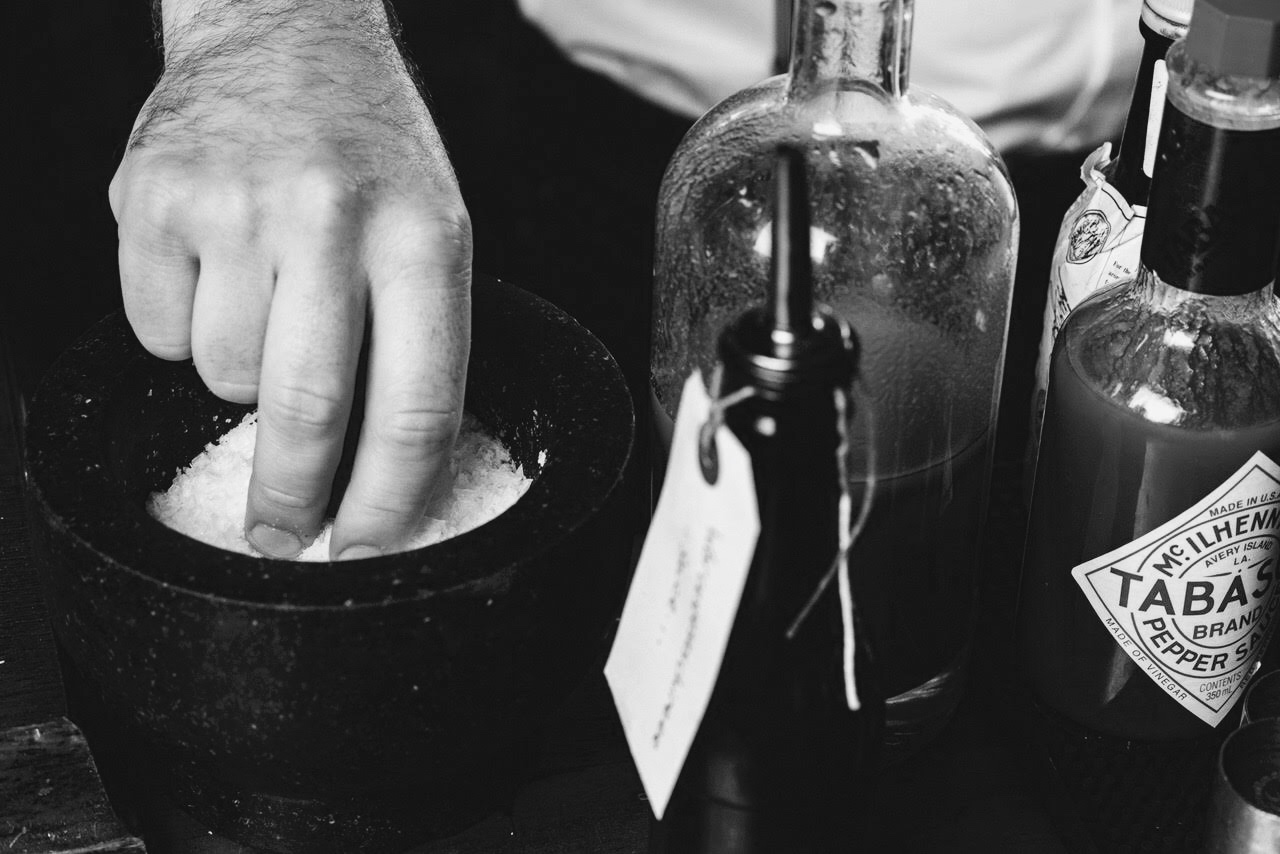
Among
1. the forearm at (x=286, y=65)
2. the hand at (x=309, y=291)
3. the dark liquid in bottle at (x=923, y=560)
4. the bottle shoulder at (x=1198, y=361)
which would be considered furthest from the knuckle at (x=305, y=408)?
the bottle shoulder at (x=1198, y=361)

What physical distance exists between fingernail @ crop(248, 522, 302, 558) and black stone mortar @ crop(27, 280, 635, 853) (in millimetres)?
62

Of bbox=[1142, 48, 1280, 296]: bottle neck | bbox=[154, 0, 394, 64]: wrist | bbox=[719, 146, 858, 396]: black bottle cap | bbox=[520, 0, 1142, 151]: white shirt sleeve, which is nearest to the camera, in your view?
bbox=[719, 146, 858, 396]: black bottle cap

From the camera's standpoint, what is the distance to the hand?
62 centimetres

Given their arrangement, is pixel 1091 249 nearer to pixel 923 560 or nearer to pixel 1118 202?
pixel 1118 202

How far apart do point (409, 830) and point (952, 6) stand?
0.74m

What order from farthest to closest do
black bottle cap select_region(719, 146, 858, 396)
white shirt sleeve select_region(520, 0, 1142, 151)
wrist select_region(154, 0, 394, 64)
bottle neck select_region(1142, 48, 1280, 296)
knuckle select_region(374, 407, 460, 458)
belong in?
1. white shirt sleeve select_region(520, 0, 1142, 151)
2. wrist select_region(154, 0, 394, 64)
3. knuckle select_region(374, 407, 460, 458)
4. bottle neck select_region(1142, 48, 1280, 296)
5. black bottle cap select_region(719, 146, 858, 396)

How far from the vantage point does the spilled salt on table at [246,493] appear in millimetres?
675

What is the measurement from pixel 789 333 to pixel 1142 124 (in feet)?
1.34

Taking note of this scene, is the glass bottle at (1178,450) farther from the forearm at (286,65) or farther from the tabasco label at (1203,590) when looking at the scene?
the forearm at (286,65)

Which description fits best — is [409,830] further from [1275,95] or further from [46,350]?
[46,350]

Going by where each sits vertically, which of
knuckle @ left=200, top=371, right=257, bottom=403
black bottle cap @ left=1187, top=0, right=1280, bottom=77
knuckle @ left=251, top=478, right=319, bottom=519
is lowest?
knuckle @ left=251, top=478, right=319, bottom=519

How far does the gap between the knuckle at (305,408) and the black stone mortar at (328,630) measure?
0.07m

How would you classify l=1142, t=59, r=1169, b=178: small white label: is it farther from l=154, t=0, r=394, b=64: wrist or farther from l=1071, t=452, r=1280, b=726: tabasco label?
l=154, t=0, r=394, b=64: wrist

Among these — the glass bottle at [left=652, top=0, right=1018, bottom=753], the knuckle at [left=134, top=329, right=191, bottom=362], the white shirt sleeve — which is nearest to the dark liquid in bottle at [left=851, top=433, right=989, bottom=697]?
the glass bottle at [left=652, top=0, right=1018, bottom=753]
